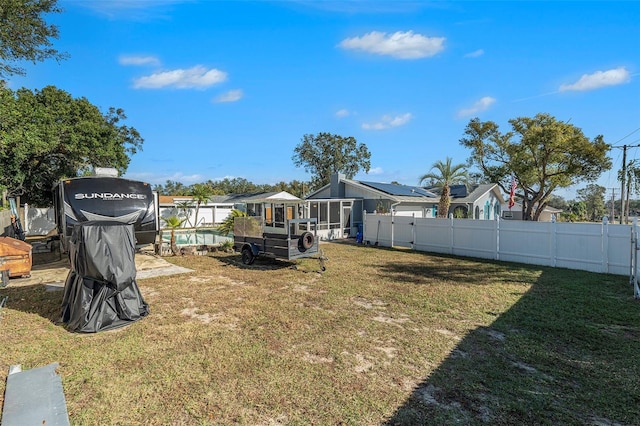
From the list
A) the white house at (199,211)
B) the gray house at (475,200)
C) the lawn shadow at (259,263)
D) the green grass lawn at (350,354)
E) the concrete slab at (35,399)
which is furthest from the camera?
the white house at (199,211)

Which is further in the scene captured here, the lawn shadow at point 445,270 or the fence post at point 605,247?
the fence post at point 605,247

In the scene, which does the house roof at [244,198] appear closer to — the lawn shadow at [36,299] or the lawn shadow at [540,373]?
the lawn shadow at [36,299]

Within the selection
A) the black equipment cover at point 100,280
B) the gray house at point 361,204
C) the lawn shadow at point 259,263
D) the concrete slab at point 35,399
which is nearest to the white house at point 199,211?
the gray house at point 361,204

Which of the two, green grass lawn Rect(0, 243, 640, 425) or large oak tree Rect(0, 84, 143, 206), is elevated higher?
large oak tree Rect(0, 84, 143, 206)

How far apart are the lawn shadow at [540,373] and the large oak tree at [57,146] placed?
16.5m

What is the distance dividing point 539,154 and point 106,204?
23876 millimetres

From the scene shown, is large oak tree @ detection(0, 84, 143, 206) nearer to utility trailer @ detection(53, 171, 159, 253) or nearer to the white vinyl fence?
utility trailer @ detection(53, 171, 159, 253)

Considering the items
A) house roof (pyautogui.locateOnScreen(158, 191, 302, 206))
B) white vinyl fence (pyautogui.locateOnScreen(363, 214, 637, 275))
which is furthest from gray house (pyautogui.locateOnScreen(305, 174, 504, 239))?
white vinyl fence (pyautogui.locateOnScreen(363, 214, 637, 275))

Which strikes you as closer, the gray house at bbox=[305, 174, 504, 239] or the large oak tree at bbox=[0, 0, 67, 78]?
the large oak tree at bbox=[0, 0, 67, 78]

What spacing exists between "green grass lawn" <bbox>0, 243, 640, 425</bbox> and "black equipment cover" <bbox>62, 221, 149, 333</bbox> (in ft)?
0.89

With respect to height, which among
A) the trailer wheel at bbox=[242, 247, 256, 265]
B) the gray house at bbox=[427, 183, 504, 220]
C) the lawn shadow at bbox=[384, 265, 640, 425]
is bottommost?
the lawn shadow at bbox=[384, 265, 640, 425]

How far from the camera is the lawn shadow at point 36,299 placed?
6.32 m

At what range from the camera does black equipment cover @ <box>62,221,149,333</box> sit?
543cm

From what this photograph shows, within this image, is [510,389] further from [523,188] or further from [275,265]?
[523,188]
